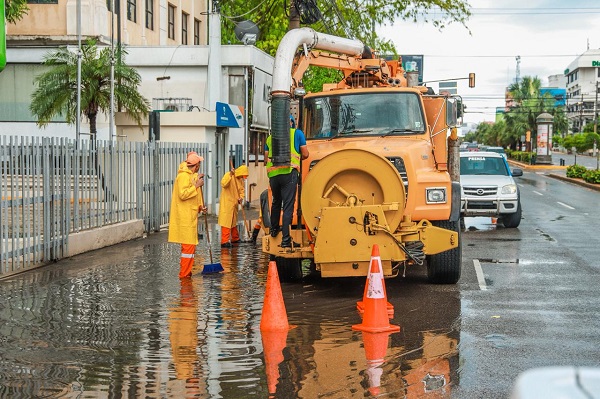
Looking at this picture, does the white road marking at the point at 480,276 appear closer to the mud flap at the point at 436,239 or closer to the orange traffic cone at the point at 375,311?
the mud flap at the point at 436,239

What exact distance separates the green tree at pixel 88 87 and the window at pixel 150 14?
10.5m

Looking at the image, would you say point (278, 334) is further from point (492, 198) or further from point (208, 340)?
point (492, 198)

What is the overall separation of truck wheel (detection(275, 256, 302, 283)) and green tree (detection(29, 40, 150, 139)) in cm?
1562

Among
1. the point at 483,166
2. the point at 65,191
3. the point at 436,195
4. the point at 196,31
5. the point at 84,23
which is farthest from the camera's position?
the point at 196,31

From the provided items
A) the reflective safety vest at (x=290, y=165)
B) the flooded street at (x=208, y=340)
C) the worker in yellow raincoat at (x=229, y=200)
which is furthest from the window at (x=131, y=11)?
the reflective safety vest at (x=290, y=165)

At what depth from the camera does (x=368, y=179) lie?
35.8 feet

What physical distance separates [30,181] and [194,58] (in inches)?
641

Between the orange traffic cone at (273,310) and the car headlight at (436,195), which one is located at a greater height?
the car headlight at (436,195)

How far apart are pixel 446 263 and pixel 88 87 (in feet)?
60.9

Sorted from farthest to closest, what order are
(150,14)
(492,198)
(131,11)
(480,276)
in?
(150,14) < (131,11) < (492,198) < (480,276)

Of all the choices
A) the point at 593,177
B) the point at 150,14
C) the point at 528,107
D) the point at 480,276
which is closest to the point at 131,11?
the point at 150,14

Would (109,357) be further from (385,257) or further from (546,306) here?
(546,306)

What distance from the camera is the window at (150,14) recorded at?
1527 inches

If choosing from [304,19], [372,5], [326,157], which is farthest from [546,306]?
[372,5]
